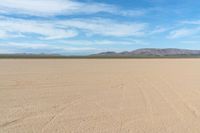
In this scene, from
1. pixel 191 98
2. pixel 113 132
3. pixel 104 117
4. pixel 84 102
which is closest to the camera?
pixel 113 132

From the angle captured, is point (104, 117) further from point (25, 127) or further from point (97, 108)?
point (25, 127)

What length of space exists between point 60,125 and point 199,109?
3379 mm

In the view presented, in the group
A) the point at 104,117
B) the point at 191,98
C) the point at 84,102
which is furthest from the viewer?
the point at 191,98

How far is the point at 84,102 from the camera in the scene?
5.30m

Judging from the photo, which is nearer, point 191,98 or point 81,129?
point 81,129

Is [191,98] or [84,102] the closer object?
[84,102]

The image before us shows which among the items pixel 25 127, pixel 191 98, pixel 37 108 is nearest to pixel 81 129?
pixel 25 127

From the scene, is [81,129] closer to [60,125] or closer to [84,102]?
[60,125]

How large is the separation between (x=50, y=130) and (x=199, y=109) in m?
3.58

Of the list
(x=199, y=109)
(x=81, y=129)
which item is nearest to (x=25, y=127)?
(x=81, y=129)

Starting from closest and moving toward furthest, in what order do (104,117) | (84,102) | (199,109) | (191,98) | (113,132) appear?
(113,132), (104,117), (199,109), (84,102), (191,98)

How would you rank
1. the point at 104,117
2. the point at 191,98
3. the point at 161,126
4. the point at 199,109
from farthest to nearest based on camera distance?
the point at 191,98 → the point at 199,109 → the point at 104,117 → the point at 161,126

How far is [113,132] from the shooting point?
341 centimetres

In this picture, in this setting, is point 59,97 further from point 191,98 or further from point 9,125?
point 191,98
